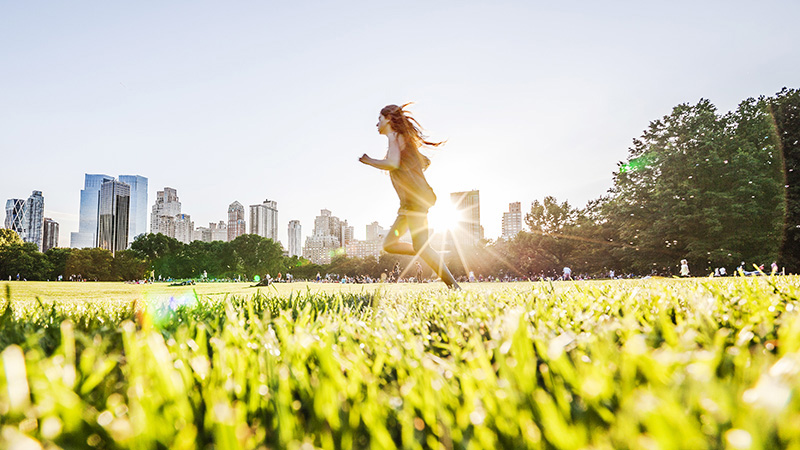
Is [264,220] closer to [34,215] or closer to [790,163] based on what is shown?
[34,215]

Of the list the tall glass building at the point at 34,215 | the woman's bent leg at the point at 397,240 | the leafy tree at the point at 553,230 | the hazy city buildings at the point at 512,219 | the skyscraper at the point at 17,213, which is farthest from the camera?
the tall glass building at the point at 34,215

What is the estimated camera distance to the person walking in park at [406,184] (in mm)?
5734

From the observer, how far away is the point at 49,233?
18412 cm

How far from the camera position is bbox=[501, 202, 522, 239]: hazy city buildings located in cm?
13975

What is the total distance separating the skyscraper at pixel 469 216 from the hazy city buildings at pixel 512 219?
27.3m

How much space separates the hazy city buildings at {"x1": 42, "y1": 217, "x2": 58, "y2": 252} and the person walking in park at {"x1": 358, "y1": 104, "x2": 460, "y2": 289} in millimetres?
224917

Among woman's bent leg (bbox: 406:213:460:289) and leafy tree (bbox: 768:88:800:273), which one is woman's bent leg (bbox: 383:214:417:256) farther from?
leafy tree (bbox: 768:88:800:273)

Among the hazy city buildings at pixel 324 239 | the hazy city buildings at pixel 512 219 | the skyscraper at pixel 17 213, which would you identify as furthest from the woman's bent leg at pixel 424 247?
the skyscraper at pixel 17 213

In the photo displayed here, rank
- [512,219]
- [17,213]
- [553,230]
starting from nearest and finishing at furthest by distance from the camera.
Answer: [553,230] → [512,219] → [17,213]

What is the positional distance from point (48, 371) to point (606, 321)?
5.96 feet

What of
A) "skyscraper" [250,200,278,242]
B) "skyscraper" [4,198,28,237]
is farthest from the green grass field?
"skyscraper" [4,198,28,237]

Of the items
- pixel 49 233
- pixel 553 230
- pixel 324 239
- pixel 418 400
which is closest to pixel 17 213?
Answer: pixel 49 233

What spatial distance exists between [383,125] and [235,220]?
197m

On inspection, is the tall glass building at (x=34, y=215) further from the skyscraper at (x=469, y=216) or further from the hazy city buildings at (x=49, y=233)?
the skyscraper at (x=469, y=216)
